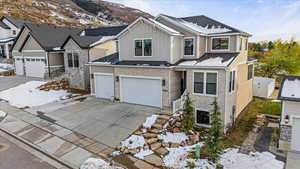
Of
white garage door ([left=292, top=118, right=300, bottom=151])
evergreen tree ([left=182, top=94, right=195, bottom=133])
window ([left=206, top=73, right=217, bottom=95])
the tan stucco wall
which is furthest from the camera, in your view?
the tan stucco wall

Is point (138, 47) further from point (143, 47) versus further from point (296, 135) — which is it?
point (296, 135)

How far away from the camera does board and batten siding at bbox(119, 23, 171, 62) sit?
A: 13625 millimetres

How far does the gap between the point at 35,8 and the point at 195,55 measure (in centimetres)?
8404

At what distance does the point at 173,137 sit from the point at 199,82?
407cm

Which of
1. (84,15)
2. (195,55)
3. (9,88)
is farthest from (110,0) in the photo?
(195,55)

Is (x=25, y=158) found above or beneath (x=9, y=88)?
beneath

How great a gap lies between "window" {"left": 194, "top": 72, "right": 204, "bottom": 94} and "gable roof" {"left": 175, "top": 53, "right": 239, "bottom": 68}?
1.98ft

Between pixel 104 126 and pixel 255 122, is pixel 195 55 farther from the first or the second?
pixel 104 126

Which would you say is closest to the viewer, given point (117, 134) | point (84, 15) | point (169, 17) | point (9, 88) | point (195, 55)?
point (117, 134)

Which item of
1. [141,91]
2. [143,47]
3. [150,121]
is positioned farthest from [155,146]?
[143,47]

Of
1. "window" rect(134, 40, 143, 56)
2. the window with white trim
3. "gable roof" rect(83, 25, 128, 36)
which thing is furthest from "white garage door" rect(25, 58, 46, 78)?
the window with white trim

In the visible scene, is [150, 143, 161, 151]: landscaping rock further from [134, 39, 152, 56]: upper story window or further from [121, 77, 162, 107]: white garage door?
[134, 39, 152, 56]: upper story window

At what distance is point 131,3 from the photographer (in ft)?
474

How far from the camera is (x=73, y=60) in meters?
21.1
